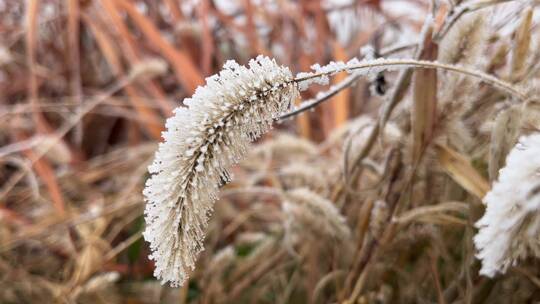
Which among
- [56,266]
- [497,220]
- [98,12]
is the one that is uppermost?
[98,12]

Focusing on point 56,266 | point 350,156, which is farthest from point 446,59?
point 56,266

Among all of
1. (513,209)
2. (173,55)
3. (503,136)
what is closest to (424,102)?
(503,136)

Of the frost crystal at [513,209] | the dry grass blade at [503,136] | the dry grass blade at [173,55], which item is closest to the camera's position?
the frost crystal at [513,209]

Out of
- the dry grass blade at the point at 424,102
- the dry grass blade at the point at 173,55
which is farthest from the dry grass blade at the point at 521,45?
the dry grass blade at the point at 173,55

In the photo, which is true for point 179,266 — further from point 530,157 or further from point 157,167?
point 530,157

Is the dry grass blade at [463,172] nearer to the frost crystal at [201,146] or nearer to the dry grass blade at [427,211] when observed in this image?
the dry grass blade at [427,211]

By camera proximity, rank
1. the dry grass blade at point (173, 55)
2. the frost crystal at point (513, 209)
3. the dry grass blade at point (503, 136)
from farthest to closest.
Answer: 1. the dry grass blade at point (173, 55)
2. the dry grass blade at point (503, 136)
3. the frost crystal at point (513, 209)

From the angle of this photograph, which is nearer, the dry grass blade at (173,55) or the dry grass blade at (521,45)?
the dry grass blade at (521,45)
